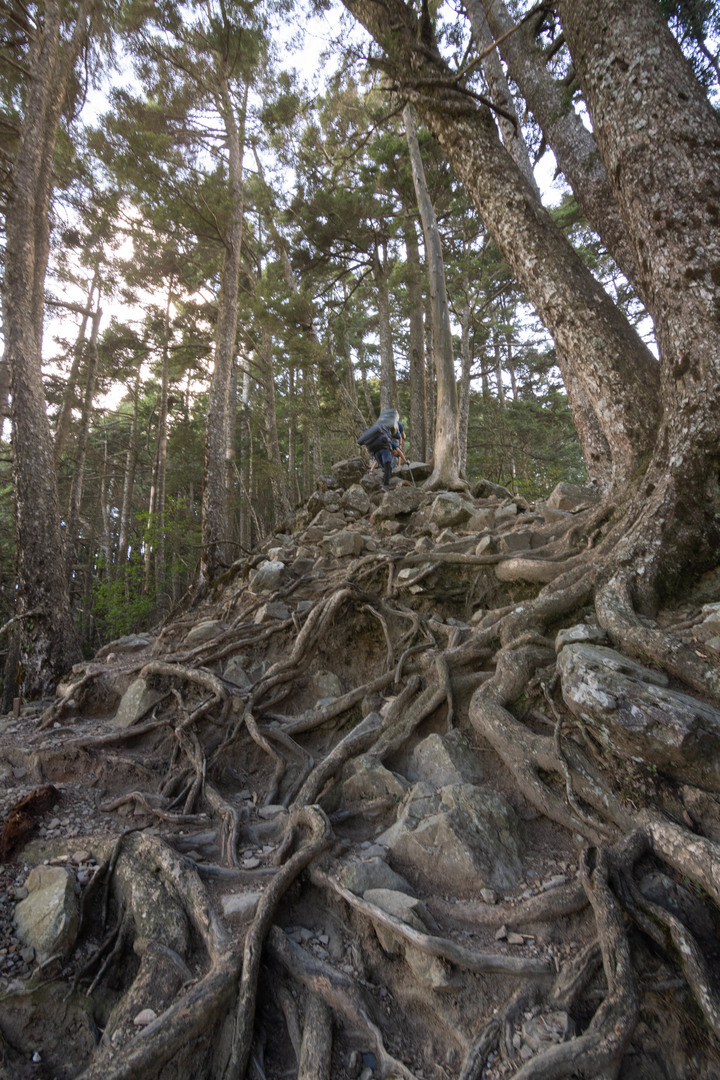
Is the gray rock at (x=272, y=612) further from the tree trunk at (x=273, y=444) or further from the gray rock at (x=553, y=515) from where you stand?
the tree trunk at (x=273, y=444)

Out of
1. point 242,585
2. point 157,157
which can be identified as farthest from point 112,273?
point 242,585

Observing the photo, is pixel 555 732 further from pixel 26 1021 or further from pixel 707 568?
pixel 26 1021

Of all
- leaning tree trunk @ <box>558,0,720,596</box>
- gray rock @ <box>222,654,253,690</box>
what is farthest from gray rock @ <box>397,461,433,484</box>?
leaning tree trunk @ <box>558,0,720,596</box>

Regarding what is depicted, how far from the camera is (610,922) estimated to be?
6.61ft

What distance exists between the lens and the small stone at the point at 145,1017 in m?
2.11

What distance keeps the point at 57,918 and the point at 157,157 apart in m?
13.3

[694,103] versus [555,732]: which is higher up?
[694,103]

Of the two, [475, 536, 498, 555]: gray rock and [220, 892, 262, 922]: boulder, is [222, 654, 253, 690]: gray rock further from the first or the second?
[475, 536, 498, 555]: gray rock

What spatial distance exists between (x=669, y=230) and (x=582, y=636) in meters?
3.04

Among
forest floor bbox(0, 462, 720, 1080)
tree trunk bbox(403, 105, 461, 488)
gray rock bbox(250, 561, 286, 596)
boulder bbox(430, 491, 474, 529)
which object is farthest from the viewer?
tree trunk bbox(403, 105, 461, 488)

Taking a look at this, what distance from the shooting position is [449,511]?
292 inches

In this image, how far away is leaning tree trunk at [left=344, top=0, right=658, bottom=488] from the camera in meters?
4.38

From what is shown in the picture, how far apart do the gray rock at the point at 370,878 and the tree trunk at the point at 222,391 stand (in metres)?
6.83

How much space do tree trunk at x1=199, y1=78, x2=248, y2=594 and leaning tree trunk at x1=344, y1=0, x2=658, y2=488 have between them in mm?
5912
